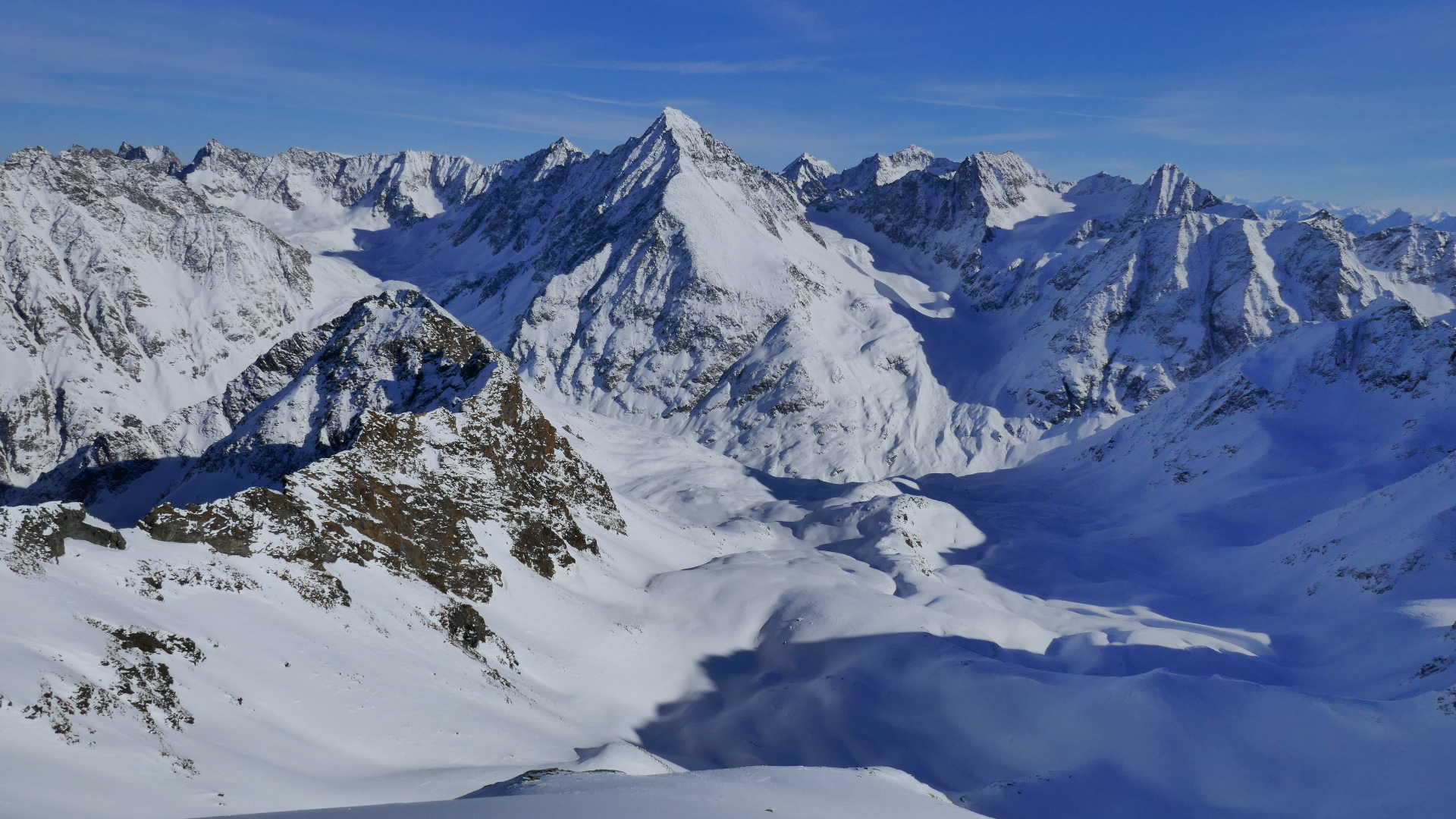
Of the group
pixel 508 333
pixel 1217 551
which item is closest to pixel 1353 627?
pixel 1217 551

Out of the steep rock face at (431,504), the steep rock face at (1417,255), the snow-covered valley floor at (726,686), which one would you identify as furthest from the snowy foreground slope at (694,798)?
the steep rock face at (1417,255)

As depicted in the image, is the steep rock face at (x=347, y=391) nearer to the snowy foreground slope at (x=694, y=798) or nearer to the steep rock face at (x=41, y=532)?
the steep rock face at (x=41, y=532)

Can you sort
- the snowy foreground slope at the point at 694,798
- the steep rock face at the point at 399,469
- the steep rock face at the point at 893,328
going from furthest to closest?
1. the steep rock face at the point at 893,328
2. the steep rock face at the point at 399,469
3. the snowy foreground slope at the point at 694,798

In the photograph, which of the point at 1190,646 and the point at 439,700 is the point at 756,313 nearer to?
the point at 1190,646

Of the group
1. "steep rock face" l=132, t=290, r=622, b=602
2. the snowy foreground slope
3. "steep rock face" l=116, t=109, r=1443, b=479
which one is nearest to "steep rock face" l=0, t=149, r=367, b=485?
"steep rock face" l=116, t=109, r=1443, b=479

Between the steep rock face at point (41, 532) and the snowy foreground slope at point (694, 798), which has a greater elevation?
the steep rock face at point (41, 532)

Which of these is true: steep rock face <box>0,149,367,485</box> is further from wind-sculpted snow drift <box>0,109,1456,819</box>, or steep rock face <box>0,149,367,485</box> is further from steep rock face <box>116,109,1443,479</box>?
steep rock face <box>116,109,1443,479</box>

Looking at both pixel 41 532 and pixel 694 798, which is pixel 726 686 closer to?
pixel 694 798
